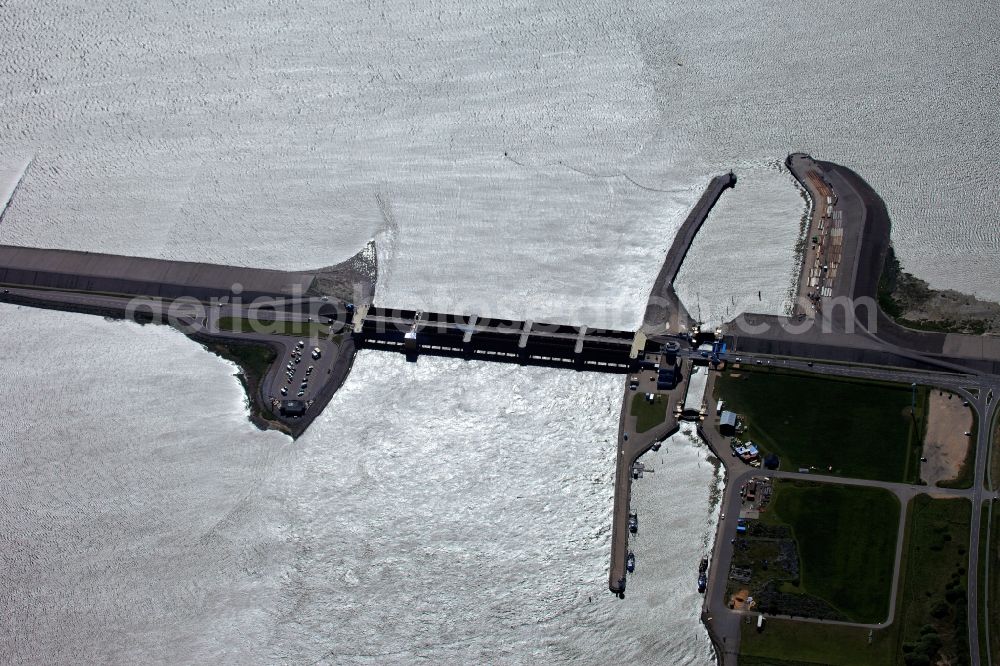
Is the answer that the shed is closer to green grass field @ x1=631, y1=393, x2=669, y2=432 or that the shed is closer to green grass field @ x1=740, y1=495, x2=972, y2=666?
green grass field @ x1=631, y1=393, x2=669, y2=432

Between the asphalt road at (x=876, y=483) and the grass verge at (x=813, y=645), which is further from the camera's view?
the asphalt road at (x=876, y=483)

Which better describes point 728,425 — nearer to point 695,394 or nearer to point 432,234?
point 695,394

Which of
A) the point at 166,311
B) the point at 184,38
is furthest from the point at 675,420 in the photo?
the point at 184,38

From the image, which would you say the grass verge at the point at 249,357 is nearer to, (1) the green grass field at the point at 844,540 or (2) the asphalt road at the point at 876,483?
(2) the asphalt road at the point at 876,483

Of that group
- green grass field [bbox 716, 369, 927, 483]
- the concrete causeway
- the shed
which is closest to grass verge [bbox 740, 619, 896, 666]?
the concrete causeway

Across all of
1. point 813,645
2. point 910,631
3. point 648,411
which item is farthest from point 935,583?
point 648,411

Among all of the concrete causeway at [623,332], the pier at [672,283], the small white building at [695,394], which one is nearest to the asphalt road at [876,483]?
the concrete causeway at [623,332]
